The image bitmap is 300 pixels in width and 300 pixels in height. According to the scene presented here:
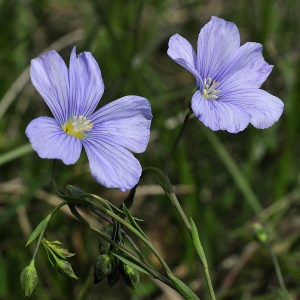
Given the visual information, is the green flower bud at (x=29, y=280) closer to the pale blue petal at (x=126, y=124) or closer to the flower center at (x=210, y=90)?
the pale blue petal at (x=126, y=124)

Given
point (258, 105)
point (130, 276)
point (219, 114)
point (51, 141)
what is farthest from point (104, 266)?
point (258, 105)

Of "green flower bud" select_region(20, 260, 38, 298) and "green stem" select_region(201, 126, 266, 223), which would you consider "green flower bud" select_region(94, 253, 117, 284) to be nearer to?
"green flower bud" select_region(20, 260, 38, 298)

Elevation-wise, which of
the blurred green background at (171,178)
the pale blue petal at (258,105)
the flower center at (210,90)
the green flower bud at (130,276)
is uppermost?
the flower center at (210,90)

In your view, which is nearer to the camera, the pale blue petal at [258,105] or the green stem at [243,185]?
the pale blue petal at [258,105]

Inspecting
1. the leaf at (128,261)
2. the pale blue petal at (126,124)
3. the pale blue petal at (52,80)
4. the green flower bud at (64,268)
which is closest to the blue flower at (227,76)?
the pale blue petal at (126,124)

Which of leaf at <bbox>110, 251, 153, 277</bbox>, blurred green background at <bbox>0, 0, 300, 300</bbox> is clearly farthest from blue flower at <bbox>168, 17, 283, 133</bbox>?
blurred green background at <bbox>0, 0, 300, 300</bbox>

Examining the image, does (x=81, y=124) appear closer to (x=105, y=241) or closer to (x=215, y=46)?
(x=105, y=241)
